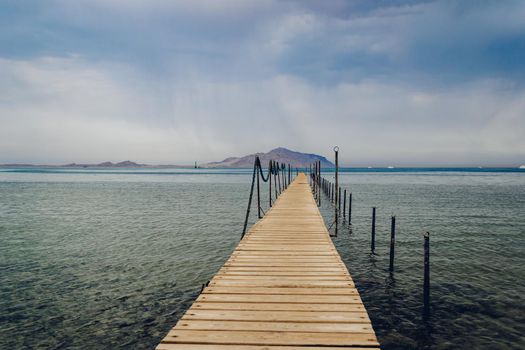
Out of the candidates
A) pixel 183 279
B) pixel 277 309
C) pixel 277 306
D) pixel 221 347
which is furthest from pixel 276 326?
pixel 183 279

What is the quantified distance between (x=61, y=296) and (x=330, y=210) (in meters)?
26.3

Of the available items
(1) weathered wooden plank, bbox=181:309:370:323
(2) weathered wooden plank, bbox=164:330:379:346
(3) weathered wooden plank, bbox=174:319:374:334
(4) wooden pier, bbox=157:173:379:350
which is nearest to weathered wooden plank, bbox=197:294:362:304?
(4) wooden pier, bbox=157:173:379:350

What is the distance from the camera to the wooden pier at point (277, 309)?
4301 mm

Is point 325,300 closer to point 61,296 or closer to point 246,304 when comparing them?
point 246,304

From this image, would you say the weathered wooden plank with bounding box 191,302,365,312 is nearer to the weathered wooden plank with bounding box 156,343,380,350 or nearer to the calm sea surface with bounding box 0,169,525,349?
the weathered wooden plank with bounding box 156,343,380,350

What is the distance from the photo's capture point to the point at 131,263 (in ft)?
45.2

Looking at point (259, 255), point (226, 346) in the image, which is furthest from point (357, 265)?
point (226, 346)

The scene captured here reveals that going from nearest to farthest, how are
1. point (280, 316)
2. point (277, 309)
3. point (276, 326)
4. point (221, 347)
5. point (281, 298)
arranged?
point (221, 347)
point (276, 326)
point (280, 316)
point (277, 309)
point (281, 298)

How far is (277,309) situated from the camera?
535 centimetres

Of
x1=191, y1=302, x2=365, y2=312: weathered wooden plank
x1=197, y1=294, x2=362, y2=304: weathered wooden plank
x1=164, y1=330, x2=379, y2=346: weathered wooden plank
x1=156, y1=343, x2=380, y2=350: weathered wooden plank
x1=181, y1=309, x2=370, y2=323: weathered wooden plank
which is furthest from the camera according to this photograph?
x1=197, y1=294, x2=362, y2=304: weathered wooden plank

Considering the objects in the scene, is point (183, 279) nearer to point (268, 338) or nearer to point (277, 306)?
point (277, 306)

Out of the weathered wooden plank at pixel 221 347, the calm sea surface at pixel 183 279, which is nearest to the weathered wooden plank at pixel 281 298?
the weathered wooden plank at pixel 221 347

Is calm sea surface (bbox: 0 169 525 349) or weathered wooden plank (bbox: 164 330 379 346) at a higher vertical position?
weathered wooden plank (bbox: 164 330 379 346)

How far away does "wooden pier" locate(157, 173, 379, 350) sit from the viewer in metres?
4.30
